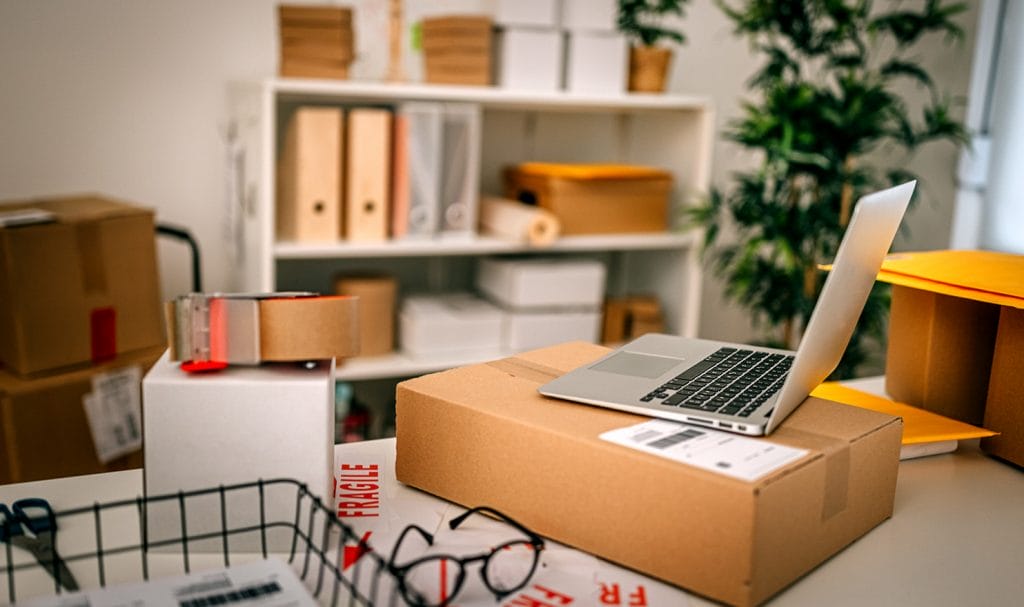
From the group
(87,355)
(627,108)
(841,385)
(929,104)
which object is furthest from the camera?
(929,104)

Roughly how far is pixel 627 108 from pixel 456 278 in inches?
29.3

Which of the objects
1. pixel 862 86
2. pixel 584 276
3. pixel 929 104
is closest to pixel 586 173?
pixel 584 276

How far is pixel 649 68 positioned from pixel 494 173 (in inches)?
23.2

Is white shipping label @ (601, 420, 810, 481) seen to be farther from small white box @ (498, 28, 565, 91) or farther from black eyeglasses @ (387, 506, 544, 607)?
small white box @ (498, 28, 565, 91)

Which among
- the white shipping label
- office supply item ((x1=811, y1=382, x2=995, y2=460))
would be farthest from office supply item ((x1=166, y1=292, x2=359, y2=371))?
office supply item ((x1=811, y1=382, x2=995, y2=460))

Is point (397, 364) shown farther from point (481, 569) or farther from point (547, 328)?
point (481, 569)

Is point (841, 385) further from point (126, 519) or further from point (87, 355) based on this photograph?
point (87, 355)

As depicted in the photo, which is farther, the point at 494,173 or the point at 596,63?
the point at 494,173

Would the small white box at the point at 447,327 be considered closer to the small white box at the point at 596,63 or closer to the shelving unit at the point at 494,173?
the shelving unit at the point at 494,173

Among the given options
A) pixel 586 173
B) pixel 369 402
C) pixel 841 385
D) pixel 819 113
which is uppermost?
pixel 819 113

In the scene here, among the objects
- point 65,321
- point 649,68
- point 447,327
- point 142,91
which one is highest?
point 649,68

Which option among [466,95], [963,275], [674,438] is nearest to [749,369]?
[674,438]

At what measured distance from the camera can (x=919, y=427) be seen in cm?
125

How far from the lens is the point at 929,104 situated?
11.6 ft
